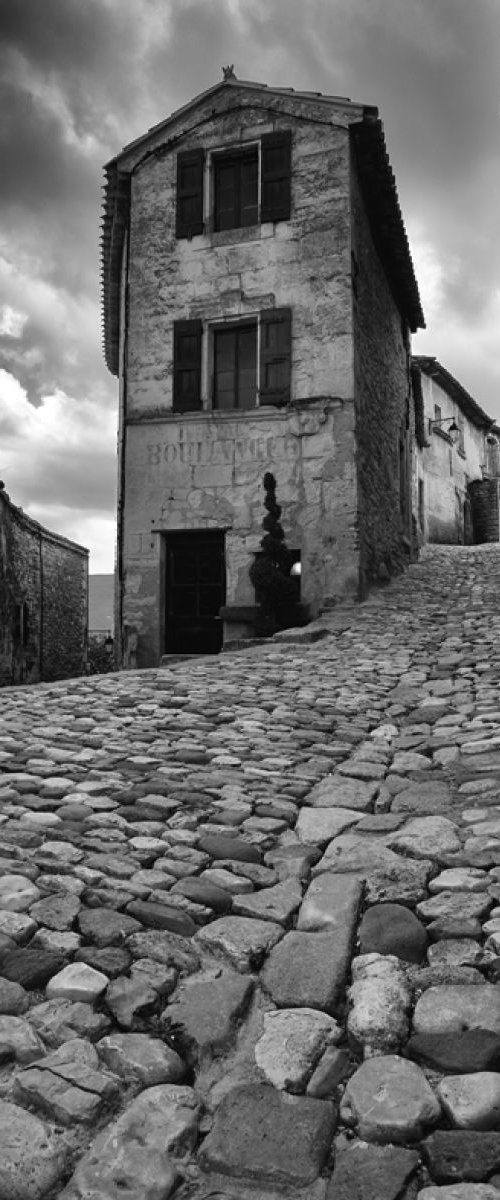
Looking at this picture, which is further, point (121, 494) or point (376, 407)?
point (376, 407)

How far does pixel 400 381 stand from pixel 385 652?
374 inches

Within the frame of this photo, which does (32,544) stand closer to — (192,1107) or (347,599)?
(347,599)

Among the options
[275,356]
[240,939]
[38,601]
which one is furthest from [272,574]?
[38,601]

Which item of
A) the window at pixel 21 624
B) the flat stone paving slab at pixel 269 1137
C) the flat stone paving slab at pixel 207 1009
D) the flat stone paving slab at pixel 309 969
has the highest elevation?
the window at pixel 21 624

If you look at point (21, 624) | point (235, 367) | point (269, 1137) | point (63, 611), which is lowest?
point (269, 1137)

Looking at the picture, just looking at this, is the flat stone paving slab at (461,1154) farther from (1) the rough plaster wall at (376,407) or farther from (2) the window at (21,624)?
(2) the window at (21,624)

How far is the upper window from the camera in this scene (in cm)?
1166

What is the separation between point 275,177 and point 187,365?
2.93 metres

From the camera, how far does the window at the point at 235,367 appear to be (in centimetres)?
1175

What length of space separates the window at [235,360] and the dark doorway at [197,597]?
1.96 metres

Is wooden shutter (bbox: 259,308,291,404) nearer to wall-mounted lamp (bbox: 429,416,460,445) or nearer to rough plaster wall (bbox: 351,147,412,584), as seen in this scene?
rough plaster wall (bbox: 351,147,412,584)

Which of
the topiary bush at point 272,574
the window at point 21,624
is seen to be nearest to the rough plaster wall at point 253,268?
the topiary bush at point 272,574

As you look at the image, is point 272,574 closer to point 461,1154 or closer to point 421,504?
point 461,1154

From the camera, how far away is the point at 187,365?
38.7 feet
